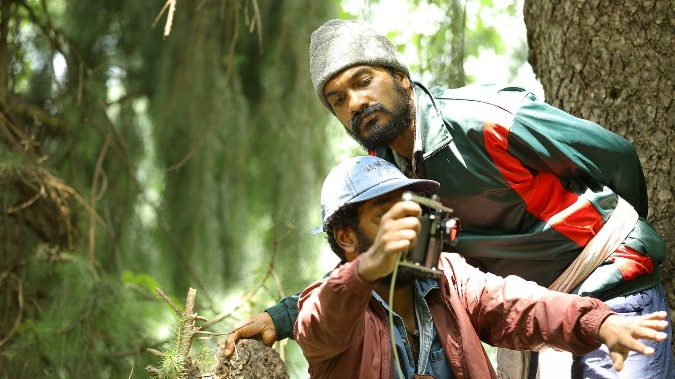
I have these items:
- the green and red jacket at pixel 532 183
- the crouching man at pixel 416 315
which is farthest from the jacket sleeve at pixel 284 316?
the green and red jacket at pixel 532 183

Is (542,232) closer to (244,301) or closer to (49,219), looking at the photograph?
(244,301)

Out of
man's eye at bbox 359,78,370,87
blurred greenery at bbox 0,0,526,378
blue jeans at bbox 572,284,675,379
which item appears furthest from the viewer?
blurred greenery at bbox 0,0,526,378

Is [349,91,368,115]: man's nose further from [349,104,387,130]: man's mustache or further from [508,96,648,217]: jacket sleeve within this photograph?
[508,96,648,217]: jacket sleeve

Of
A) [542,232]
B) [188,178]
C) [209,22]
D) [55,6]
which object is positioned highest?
[55,6]

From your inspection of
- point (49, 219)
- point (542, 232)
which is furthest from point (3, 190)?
point (542, 232)

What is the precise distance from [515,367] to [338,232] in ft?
2.61

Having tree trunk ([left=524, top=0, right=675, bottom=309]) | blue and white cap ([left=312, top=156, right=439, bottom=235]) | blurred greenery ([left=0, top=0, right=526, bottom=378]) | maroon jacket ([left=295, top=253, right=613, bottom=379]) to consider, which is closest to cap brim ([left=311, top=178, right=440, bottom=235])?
blue and white cap ([left=312, top=156, right=439, bottom=235])

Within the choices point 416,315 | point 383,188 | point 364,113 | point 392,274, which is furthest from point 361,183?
point 364,113

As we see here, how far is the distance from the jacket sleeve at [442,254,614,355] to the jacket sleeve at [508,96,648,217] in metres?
0.35

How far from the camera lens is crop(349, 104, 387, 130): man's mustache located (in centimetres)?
263

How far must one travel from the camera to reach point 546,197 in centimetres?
252

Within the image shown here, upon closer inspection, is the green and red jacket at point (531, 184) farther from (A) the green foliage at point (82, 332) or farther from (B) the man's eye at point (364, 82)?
(A) the green foliage at point (82, 332)

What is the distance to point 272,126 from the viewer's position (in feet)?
14.5

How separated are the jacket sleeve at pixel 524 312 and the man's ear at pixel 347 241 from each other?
26 centimetres
